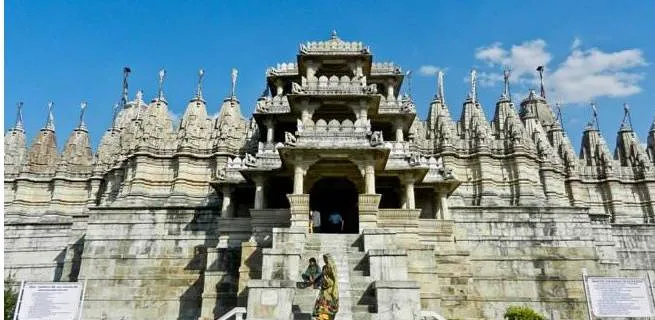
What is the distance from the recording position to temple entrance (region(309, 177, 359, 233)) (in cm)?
2523

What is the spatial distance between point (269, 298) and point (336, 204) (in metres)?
11.2

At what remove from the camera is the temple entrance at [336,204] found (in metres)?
25.2

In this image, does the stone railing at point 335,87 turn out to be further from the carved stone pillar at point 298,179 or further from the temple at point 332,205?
the carved stone pillar at point 298,179

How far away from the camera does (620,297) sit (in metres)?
12.1

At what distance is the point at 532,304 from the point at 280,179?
44.1 ft

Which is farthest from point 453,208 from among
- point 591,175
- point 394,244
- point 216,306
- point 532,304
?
point 591,175

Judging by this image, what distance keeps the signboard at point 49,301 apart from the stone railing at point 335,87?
15.9 m

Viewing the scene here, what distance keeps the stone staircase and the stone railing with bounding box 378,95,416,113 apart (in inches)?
417

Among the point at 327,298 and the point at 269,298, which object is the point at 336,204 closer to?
the point at 269,298

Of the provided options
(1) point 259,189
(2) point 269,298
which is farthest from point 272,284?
(1) point 259,189

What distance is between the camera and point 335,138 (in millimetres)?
21359

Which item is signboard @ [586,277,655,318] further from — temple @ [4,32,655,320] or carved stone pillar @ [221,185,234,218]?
carved stone pillar @ [221,185,234,218]

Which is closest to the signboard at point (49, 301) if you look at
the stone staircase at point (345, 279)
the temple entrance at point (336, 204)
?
the stone staircase at point (345, 279)

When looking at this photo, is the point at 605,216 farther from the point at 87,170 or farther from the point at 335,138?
the point at 87,170
